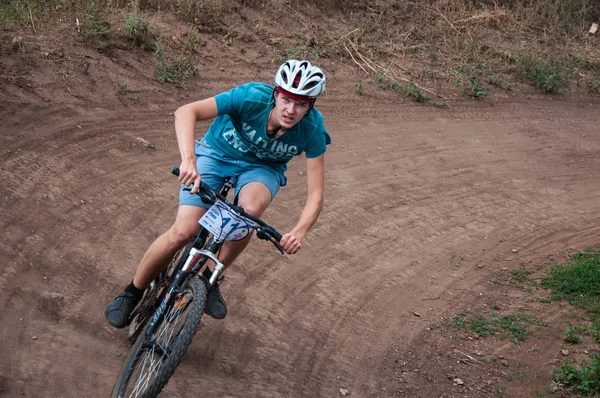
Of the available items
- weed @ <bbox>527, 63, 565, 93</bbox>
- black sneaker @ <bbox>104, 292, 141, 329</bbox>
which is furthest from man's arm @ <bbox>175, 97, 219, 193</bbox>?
weed @ <bbox>527, 63, 565, 93</bbox>

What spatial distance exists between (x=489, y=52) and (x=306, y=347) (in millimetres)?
8960

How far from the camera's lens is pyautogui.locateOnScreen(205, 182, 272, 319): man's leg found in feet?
14.9

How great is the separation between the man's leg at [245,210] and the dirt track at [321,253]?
0.61 m

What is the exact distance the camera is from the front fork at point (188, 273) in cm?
432

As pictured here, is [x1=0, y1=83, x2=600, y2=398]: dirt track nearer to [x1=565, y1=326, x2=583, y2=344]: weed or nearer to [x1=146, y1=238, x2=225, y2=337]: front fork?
[x1=565, y1=326, x2=583, y2=344]: weed

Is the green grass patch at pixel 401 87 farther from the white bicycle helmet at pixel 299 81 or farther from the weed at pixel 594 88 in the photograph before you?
the white bicycle helmet at pixel 299 81

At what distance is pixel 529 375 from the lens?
224 inches

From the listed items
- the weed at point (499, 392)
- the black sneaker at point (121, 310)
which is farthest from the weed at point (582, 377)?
the black sneaker at point (121, 310)

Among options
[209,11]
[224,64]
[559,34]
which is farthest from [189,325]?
[559,34]

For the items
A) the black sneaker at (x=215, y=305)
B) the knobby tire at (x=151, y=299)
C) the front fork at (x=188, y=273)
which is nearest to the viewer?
the front fork at (x=188, y=273)

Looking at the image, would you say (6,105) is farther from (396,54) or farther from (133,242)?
(396,54)

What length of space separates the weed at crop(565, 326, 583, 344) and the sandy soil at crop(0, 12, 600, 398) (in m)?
0.08

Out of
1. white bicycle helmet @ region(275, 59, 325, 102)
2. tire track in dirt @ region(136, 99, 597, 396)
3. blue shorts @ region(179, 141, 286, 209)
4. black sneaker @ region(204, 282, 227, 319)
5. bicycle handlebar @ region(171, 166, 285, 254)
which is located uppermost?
white bicycle helmet @ region(275, 59, 325, 102)

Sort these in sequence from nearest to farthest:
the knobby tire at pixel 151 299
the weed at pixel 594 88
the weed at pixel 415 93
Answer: the knobby tire at pixel 151 299 < the weed at pixel 415 93 < the weed at pixel 594 88
